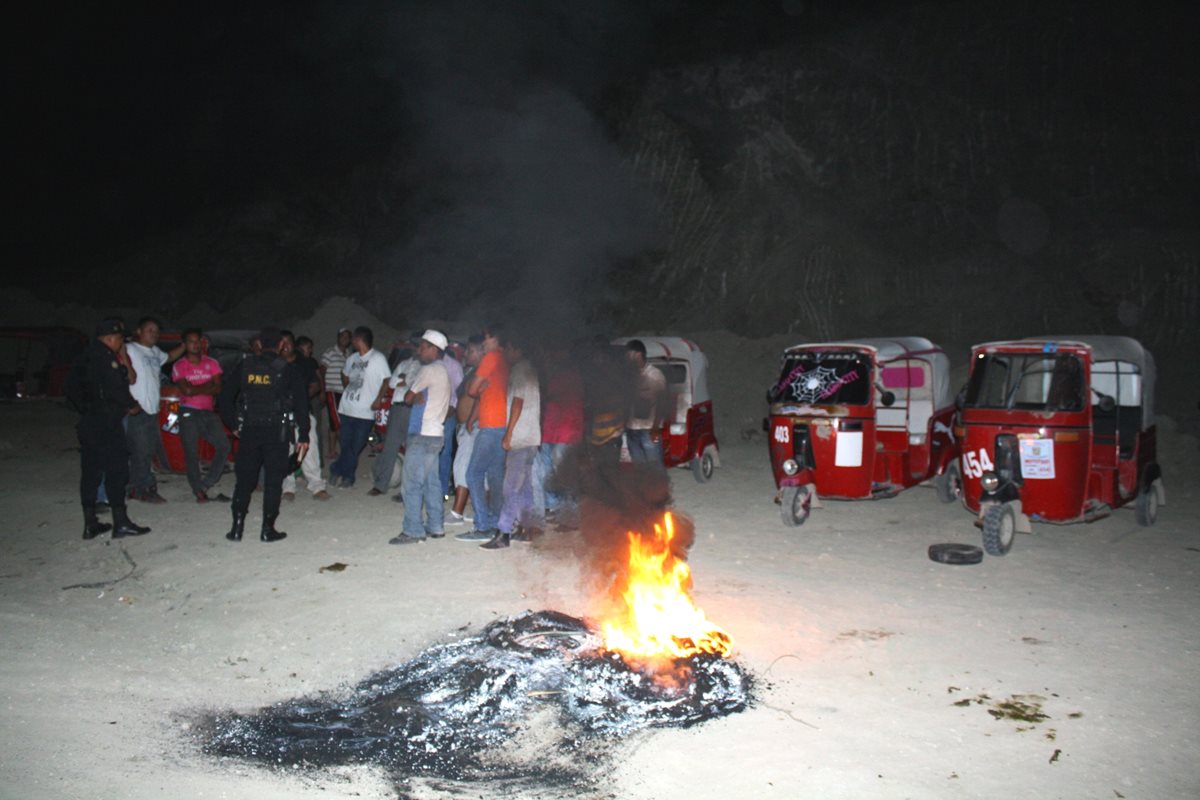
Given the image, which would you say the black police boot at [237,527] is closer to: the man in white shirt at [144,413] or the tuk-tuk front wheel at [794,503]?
the man in white shirt at [144,413]

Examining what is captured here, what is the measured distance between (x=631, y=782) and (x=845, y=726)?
128 cm

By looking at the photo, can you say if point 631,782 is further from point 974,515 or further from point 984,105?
point 984,105

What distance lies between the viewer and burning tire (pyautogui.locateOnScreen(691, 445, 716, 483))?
40.5 ft

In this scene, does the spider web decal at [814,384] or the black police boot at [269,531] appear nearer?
the black police boot at [269,531]

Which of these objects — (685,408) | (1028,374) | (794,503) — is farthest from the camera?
(685,408)

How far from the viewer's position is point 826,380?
9820 mm

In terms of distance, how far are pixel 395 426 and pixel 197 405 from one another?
2.18 metres

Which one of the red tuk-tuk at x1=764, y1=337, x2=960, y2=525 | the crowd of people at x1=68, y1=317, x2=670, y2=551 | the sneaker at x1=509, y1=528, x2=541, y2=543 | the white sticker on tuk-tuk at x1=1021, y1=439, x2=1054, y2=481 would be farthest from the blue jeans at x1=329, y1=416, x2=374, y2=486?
the white sticker on tuk-tuk at x1=1021, y1=439, x2=1054, y2=481

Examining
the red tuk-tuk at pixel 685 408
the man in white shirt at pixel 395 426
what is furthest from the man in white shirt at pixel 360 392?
the red tuk-tuk at pixel 685 408

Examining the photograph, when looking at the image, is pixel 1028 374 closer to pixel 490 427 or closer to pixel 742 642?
pixel 742 642

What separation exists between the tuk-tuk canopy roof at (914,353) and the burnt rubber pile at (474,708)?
572 centimetres

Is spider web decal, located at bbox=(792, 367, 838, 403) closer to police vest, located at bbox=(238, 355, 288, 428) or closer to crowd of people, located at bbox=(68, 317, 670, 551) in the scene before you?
crowd of people, located at bbox=(68, 317, 670, 551)

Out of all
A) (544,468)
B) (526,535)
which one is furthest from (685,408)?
(526,535)

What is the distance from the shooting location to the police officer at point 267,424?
7.91 metres
